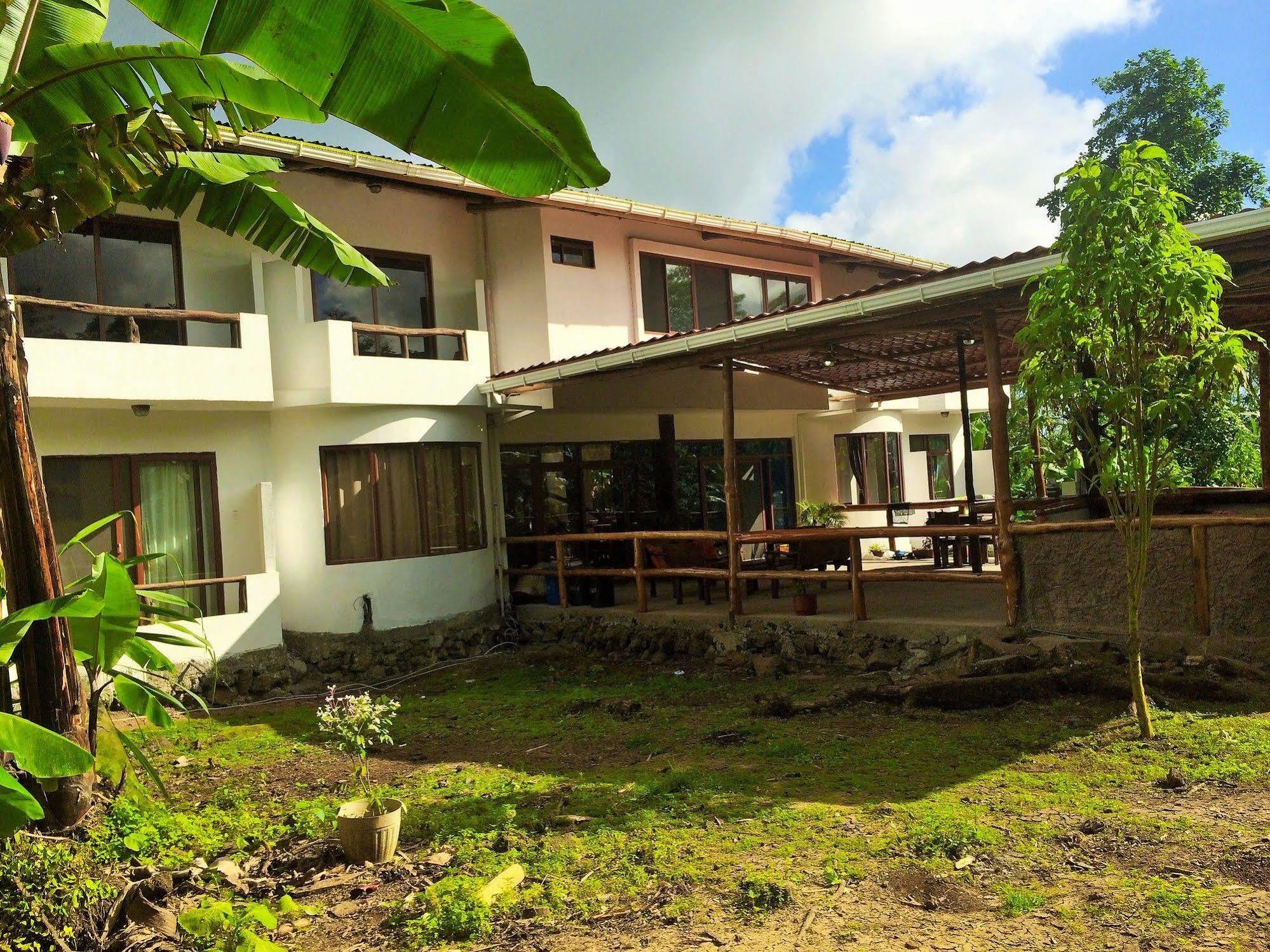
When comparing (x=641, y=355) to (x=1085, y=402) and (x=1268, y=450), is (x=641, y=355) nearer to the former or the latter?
(x=1085, y=402)

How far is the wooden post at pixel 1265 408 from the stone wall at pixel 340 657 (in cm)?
1056

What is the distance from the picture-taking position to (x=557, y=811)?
6.59m

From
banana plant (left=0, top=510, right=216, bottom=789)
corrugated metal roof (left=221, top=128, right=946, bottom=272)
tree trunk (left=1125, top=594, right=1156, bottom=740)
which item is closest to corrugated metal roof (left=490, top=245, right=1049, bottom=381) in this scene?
corrugated metal roof (left=221, top=128, right=946, bottom=272)

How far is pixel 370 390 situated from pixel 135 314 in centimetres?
292

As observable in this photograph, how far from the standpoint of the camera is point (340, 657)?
12.9m

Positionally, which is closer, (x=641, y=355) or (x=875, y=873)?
(x=875, y=873)

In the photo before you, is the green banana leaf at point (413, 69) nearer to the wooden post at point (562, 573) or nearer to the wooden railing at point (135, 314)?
the wooden railing at point (135, 314)

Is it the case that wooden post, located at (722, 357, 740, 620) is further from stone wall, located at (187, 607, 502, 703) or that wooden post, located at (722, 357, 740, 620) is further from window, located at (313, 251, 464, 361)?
window, located at (313, 251, 464, 361)

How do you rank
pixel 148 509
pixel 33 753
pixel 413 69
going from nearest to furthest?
pixel 33 753 < pixel 413 69 < pixel 148 509

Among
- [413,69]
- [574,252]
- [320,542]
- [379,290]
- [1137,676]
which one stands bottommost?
[1137,676]

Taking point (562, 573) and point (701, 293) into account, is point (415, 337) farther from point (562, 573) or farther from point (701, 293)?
point (701, 293)

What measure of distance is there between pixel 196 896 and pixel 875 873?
3577 millimetres

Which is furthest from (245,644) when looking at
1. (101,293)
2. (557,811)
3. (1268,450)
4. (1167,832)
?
(1268,450)

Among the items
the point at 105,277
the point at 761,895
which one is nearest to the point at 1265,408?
the point at 761,895
